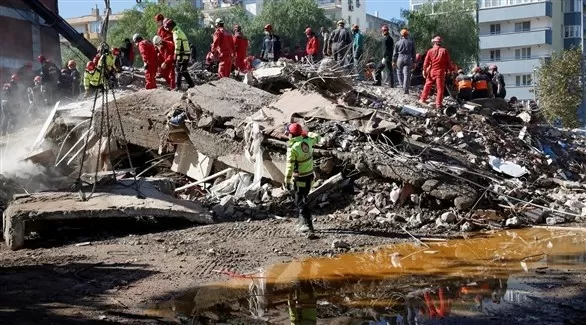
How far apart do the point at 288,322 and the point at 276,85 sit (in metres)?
10.2

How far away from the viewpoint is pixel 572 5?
196 ft

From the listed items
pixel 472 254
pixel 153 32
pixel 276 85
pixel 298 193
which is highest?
pixel 153 32

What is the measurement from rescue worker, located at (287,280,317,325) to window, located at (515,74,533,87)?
179 ft

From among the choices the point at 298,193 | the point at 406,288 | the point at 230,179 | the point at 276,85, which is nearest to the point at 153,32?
the point at 276,85

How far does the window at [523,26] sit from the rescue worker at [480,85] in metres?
42.3

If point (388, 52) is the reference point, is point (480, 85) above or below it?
below

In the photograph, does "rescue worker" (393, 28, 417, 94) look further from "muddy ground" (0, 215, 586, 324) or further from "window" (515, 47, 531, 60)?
"window" (515, 47, 531, 60)

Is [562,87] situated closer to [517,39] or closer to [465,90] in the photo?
[465,90]

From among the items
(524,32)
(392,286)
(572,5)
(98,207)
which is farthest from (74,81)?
(572,5)

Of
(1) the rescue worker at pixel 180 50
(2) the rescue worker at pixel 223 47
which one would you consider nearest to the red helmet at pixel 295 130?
(1) the rescue worker at pixel 180 50

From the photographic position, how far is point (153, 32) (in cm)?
4156

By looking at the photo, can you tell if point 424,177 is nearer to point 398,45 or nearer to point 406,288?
point 406,288

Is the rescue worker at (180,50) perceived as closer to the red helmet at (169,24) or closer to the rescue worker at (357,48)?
the red helmet at (169,24)

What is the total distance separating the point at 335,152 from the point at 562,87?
71.2 feet
